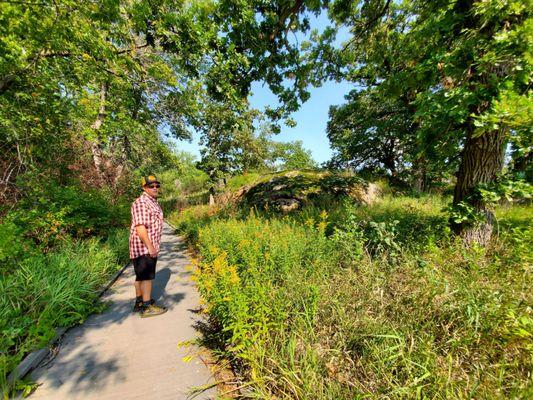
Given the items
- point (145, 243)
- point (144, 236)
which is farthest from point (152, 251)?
point (144, 236)

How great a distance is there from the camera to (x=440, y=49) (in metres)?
3.38

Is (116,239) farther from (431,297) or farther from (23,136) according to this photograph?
(431,297)

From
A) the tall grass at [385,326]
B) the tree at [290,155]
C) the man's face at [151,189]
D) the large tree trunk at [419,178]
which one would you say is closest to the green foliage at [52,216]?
the man's face at [151,189]

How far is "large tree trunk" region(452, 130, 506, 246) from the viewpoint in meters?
3.48

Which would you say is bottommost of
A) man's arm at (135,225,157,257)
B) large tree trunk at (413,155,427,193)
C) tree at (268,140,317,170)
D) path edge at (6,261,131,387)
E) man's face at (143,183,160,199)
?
path edge at (6,261,131,387)

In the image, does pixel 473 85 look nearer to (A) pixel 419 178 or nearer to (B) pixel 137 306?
(B) pixel 137 306

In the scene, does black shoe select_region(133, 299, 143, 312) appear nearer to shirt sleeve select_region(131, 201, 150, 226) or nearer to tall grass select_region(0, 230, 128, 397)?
tall grass select_region(0, 230, 128, 397)

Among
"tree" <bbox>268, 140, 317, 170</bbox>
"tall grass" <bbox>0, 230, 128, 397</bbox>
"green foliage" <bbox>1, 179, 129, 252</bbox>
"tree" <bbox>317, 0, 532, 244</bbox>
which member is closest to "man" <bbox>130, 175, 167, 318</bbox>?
"tall grass" <bbox>0, 230, 128, 397</bbox>

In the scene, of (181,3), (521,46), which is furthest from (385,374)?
(181,3)

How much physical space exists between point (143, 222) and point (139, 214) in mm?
140

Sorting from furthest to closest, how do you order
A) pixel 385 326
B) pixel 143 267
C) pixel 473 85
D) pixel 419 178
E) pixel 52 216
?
pixel 419 178, pixel 52 216, pixel 143 267, pixel 473 85, pixel 385 326

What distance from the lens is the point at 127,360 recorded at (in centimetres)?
267

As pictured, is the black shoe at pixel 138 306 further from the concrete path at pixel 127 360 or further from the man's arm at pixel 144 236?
the man's arm at pixel 144 236

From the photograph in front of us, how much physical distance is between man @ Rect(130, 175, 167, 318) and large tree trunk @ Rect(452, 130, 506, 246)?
503 cm
